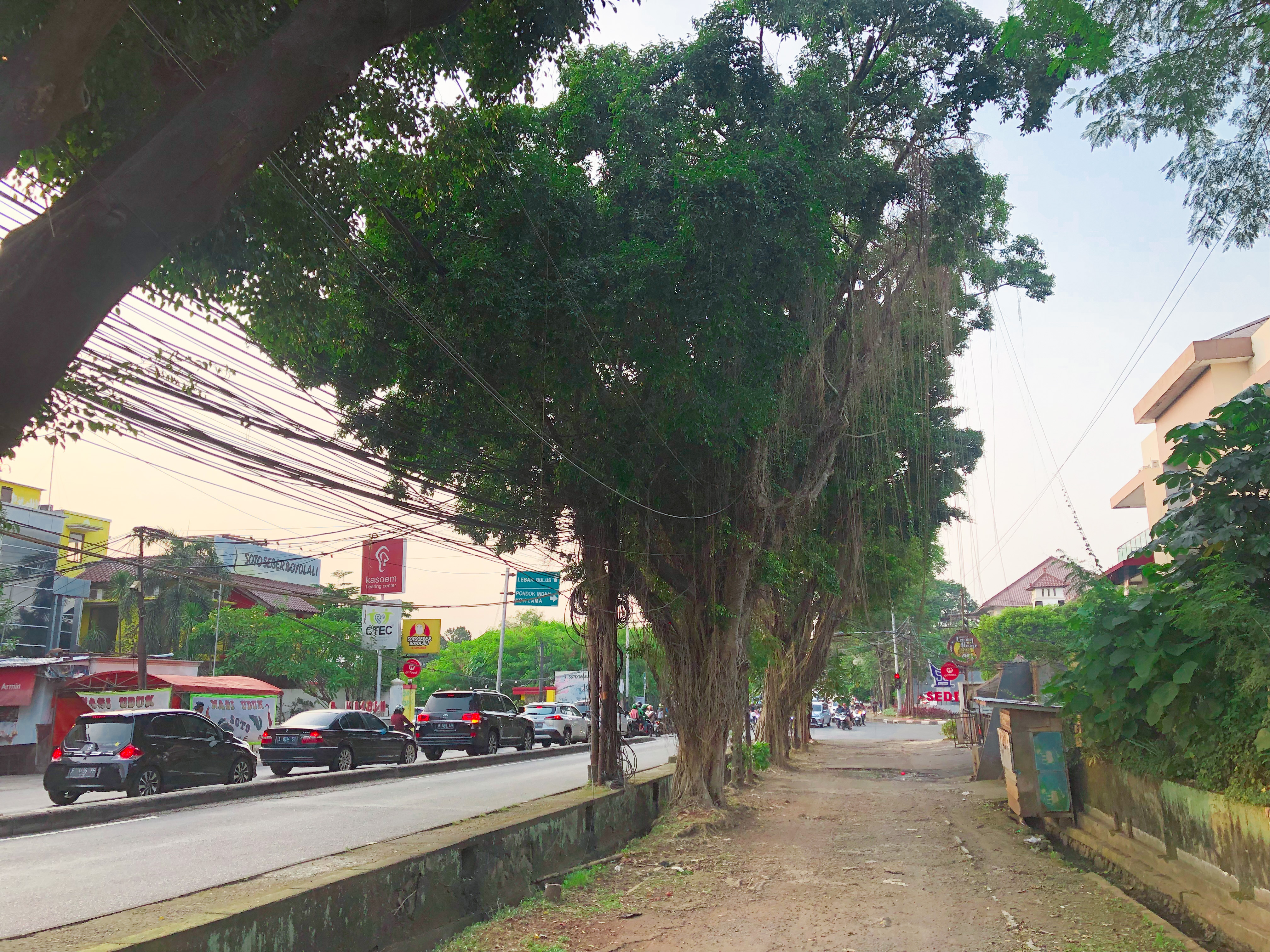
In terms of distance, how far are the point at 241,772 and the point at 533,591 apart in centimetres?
1372

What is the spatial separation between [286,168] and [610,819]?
8.46m

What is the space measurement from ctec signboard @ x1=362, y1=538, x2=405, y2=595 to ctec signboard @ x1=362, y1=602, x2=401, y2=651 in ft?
2.61

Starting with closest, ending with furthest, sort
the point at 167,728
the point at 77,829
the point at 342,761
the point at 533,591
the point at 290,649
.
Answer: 1. the point at 77,829
2. the point at 167,728
3. the point at 342,761
4. the point at 533,591
5. the point at 290,649

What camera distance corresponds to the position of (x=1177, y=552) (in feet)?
28.0

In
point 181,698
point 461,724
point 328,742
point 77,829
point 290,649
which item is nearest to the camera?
point 77,829

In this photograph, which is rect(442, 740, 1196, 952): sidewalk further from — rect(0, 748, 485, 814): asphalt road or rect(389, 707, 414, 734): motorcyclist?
rect(389, 707, 414, 734): motorcyclist

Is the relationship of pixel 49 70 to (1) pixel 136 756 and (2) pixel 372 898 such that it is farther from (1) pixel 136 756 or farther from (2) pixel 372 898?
(1) pixel 136 756

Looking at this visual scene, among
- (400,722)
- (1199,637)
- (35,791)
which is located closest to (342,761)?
(35,791)

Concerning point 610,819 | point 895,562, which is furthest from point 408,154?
point 895,562

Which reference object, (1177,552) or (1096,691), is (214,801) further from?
(1177,552)

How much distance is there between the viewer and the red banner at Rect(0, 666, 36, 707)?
24.4m

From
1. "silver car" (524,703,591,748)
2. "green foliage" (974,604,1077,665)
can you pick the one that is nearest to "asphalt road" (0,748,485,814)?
"silver car" (524,703,591,748)

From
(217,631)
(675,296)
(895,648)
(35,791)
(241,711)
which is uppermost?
(675,296)

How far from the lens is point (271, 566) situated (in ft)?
184
